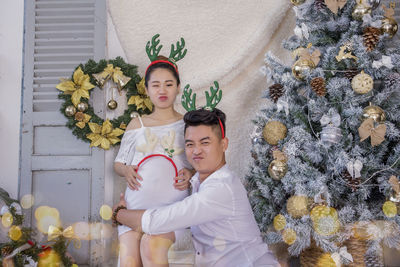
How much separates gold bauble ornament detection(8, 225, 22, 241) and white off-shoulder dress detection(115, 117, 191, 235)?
62cm

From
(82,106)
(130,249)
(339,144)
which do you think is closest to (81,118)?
(82,106)

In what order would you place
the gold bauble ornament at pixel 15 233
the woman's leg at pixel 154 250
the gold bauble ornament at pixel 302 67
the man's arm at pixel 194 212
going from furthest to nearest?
the gold bauble ornament at pixel 15 233
the gold bauble ornament at pixel 302 67
the woman's leg at pixel 154 250
the man's arm at pixel 194 212

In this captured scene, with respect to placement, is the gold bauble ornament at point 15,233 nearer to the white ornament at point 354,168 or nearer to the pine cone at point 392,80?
the white ornament at point 354,168

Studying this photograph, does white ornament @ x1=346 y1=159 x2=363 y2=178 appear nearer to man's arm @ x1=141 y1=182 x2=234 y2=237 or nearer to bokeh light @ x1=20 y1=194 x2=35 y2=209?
man's arm @ x1=141 y1=182 x2=234 y2=237

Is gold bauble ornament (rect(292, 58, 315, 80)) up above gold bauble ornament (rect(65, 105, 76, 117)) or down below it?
above

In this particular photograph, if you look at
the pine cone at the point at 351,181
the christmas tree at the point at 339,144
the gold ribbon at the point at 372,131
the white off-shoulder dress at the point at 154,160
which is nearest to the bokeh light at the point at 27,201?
the white off-shoulder dress at the point at 154,160

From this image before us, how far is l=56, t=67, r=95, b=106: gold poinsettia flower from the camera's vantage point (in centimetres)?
223

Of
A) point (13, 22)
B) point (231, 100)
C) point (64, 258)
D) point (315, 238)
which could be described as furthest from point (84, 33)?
point (315, 238)

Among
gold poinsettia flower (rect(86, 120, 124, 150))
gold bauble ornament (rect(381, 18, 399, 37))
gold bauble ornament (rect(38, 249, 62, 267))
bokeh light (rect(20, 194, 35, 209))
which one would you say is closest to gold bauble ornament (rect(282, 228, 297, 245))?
gold bauble ornament (rect(381, 18, 399, 37))

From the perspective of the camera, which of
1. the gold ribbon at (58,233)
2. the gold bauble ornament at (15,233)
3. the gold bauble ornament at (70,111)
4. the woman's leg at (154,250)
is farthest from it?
the gold bauble ornament at (70,111)

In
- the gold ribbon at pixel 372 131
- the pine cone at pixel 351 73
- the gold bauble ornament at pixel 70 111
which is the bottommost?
the gold ribbon at pixel 372 131

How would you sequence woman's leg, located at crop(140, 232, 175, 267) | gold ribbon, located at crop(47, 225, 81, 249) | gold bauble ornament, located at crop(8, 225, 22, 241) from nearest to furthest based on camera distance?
1. woman's leg, located at crop(140, 232, 175, 267)
2. gold bauble ornament, located at crop(8, 225, 22, 241)
3. gold ribbon, located at crop(47, 225, 81, 249)

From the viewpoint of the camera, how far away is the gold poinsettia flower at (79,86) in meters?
2.23

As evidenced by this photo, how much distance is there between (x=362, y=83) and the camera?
1.64 metres
